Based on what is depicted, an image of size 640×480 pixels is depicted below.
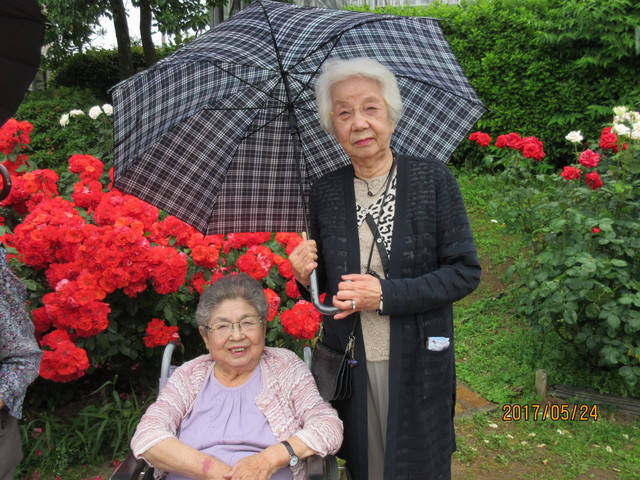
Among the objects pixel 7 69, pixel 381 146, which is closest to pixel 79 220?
pixel 7 69

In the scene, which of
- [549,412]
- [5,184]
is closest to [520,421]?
[549,412]

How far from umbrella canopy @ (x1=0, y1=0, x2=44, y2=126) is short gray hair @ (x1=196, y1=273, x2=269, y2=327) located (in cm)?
89

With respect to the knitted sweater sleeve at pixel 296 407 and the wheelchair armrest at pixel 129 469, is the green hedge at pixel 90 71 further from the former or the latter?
the wheelchair armrest at pixel 129 469

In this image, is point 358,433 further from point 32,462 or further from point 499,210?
point 499,210

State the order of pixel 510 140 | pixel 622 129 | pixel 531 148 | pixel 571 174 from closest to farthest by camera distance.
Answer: pixel 622 129 → pixel 571 174 → pixel 531 148 → pixel 510 140

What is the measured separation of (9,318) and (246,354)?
0.77 meters

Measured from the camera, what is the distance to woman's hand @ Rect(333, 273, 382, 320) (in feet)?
5.29

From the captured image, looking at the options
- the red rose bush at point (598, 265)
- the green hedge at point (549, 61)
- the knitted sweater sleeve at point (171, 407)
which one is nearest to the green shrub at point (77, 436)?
the knitted sweater sleeve at point (171, 407)

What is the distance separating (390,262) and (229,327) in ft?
2.26

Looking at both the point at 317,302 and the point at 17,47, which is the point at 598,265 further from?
the point at 17,47

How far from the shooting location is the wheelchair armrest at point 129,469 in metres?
1.84

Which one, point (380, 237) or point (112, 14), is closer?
point (380, 237)

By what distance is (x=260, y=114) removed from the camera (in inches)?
79.5

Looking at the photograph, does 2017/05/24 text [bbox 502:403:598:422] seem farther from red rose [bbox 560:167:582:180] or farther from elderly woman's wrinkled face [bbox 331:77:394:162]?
elderly woman's wrinkled face [bbox 331:77:394:162]
